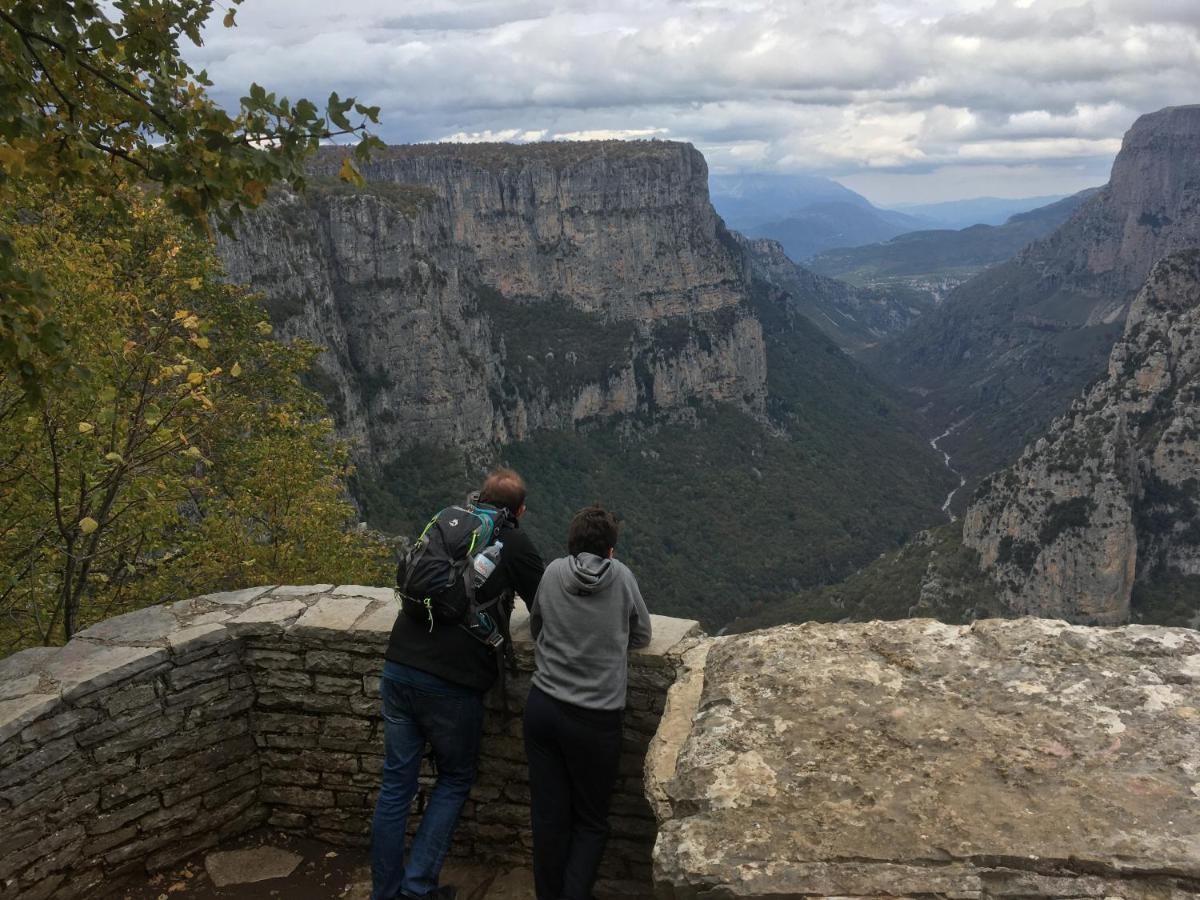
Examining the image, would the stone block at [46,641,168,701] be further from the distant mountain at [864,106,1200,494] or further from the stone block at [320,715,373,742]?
the distant mountain at [864,106,1200,494]

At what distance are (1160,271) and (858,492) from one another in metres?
40.1

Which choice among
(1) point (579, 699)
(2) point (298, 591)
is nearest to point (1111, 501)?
(2) point (298, 591)

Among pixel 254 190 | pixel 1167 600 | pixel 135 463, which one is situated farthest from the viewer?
pixel 1167 600

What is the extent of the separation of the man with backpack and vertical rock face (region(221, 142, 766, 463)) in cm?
5654

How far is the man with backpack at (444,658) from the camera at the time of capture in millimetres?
4555

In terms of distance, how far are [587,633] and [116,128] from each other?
3.62 meters

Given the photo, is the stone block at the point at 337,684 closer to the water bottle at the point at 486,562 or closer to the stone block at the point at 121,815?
the stone block at the point at 121,815

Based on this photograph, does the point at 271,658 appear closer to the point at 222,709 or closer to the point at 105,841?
the point at 222,709

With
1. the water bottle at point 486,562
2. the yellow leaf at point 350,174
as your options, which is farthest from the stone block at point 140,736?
the yellow leaf at point 350,174

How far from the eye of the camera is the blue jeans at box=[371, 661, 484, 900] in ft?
15.4

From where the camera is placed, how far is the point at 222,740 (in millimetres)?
5727

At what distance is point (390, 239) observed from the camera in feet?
244

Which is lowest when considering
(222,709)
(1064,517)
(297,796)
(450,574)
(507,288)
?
(1064,517)

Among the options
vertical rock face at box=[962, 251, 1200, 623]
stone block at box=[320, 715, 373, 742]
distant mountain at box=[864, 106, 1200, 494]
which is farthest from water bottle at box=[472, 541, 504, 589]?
distant mountain at box=[864, 106, 1200, 494]
